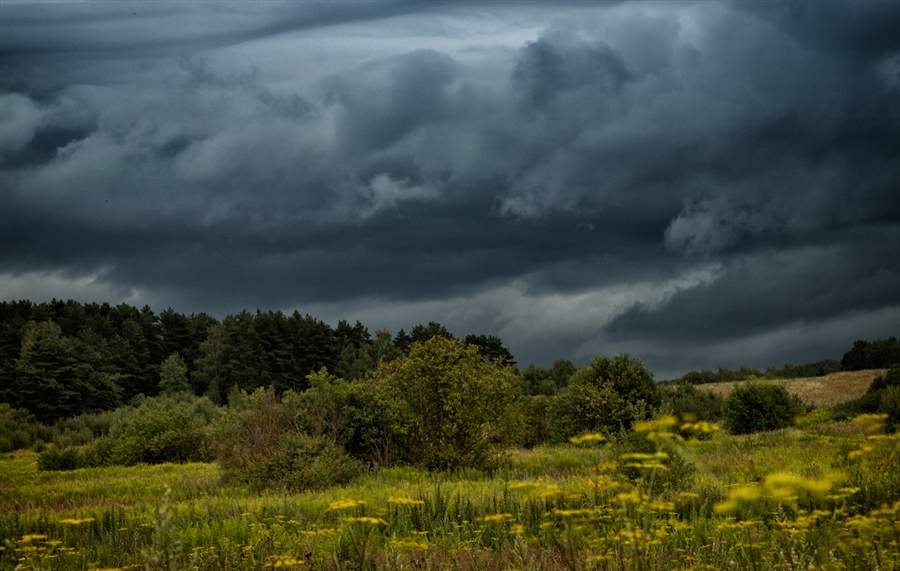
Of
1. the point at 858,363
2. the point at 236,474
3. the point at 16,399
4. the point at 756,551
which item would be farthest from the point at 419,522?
the point at 858,363

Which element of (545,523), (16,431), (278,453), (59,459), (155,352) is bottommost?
(59,459)

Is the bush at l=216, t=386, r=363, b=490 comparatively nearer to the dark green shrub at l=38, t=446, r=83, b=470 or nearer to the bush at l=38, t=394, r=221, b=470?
the bush at l=38, t=394, r=221, b=470

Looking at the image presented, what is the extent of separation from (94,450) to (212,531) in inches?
884

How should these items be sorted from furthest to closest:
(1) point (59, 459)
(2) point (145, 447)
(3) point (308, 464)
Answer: (2) point (145, 447), (1) point (59, 459), (3) point (308, 464)

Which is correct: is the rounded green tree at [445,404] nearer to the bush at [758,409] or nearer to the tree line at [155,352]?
the bush at [758,409]

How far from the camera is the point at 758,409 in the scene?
26.8 m

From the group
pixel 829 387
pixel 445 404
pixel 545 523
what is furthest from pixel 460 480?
pixel 829 387

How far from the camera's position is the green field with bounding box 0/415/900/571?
4.10m

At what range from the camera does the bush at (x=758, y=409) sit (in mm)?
26609

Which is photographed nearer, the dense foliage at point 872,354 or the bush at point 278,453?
the bush at point 278,453

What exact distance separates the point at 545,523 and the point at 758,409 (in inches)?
989

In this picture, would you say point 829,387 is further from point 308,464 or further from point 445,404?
point 308,464

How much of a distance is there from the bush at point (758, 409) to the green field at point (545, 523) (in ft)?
40.9

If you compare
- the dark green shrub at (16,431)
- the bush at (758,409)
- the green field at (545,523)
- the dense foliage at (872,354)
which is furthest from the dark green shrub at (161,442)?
the dense foliage at (872,354)
